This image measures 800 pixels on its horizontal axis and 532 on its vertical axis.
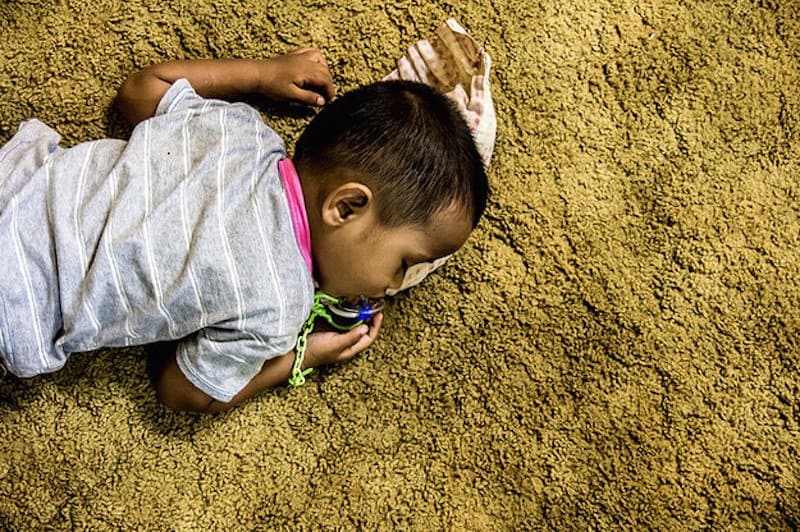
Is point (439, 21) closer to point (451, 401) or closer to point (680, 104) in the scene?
point (680, 104)

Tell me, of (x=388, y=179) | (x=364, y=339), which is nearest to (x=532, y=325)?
(x=364, y=339)

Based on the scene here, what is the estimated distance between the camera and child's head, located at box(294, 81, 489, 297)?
779 mm

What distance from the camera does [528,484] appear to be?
97 centimetres

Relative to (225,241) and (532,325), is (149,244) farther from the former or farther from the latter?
(532,325)

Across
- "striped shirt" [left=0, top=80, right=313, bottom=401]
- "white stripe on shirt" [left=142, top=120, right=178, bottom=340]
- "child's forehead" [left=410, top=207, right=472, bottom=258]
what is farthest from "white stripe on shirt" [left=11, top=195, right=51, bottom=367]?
"child's forehead" [left=410, top=207, right=472, bottom=258]

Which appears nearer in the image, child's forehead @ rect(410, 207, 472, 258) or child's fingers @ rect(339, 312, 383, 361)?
child's forehead @ rect(410, 207, 472, 258)

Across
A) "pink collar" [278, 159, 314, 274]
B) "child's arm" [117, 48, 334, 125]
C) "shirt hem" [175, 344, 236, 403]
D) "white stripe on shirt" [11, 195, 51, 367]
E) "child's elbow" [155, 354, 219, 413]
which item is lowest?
"child's elbow" [155, 354, 219, 413]

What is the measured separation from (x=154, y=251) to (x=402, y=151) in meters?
0.28

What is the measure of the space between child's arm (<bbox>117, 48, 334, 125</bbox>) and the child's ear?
0.83 feet

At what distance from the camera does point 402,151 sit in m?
0.78

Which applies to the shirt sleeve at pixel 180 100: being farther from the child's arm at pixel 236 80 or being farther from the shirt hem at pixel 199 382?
the shirt hem at pixel 199 382

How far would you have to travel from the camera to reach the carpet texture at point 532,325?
0.95 metres

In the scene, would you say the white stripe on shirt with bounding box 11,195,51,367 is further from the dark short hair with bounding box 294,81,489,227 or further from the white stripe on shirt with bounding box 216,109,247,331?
the dark short hair with bounding box 294,81,489,227

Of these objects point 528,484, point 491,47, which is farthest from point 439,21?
point 528,484
